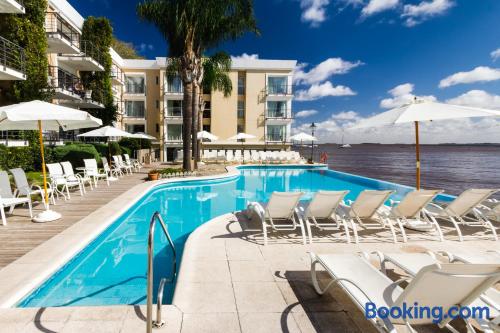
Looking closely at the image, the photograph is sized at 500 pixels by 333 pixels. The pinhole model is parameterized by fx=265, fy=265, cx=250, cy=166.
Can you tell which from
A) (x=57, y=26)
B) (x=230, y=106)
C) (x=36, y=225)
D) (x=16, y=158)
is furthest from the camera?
(x=230, y=106)

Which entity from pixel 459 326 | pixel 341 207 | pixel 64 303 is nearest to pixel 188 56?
pixel 341 207

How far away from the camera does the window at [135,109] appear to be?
103 feet

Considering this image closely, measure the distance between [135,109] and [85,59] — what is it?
12725 millimetres

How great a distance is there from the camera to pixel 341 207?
616 centimetres

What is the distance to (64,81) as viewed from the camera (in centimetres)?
1733

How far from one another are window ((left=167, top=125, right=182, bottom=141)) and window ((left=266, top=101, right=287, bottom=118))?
10.7 metres

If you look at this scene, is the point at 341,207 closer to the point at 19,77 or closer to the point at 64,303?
the point at 64,303

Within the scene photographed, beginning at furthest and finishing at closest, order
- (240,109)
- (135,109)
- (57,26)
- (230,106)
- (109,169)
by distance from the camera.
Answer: (240,109) → (230,106) → (135,109) → (57,26) → (109,169)

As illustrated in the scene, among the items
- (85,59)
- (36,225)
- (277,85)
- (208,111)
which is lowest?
(36,225)

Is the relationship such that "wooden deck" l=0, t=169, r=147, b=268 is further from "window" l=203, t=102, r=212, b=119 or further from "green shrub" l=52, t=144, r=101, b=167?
"window" l=203, t=102, r=212, b=119

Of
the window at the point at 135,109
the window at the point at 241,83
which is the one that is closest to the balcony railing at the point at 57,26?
the window at the point at 135,109

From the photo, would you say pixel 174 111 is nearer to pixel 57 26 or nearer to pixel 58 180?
pixel 57 26

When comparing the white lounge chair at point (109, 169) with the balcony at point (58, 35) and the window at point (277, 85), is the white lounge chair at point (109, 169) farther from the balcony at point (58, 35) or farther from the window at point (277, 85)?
the window at point (277, 85)

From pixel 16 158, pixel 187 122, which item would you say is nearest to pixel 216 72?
pixel 187 122
